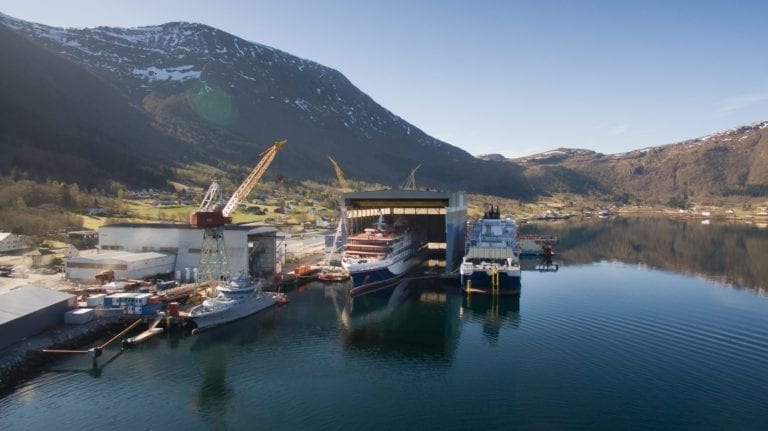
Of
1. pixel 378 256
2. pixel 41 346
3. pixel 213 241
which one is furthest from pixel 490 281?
pixel 41 346

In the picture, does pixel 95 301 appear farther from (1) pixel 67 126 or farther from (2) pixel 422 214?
(1) pixel 67 126

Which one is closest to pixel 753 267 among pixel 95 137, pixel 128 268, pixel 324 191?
pixel 128 268

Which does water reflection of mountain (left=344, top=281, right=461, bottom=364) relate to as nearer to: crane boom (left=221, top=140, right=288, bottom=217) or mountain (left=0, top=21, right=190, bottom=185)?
crane boom (left=221, top=140, right=288, bottom=217)

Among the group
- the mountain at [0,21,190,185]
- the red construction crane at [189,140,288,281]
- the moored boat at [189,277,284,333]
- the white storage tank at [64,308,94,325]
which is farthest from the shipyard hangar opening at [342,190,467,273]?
the mountain at [0,21,190,185]

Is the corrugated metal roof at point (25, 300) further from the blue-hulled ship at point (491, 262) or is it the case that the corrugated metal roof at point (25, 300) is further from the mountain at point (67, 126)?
the mountain at point (67, 126)

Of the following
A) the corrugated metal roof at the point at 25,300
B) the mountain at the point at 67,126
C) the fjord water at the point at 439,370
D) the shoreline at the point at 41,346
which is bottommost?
the fjord water at the point at 439,370

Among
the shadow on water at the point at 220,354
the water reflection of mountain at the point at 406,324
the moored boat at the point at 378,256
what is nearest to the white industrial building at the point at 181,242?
the shadow on water at the point at 220,354
